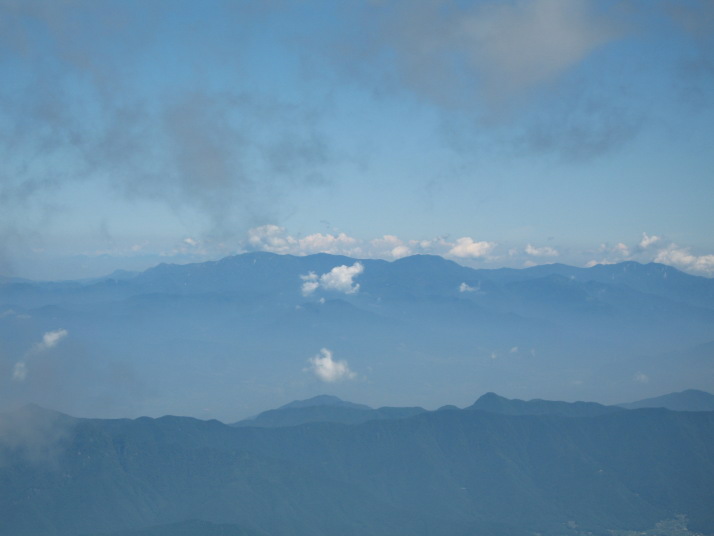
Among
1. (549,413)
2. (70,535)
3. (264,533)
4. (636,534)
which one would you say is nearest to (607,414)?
(549,413)

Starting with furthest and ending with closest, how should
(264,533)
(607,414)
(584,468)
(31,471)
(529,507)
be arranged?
(607,414) → (584,468) → (529,507) → (31,471) → (264,533)

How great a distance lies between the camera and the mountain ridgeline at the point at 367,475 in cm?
13975

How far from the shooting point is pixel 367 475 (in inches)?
6624

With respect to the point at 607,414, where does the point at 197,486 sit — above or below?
below

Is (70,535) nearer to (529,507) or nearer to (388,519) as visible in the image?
(388,519)

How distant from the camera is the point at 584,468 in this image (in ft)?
561

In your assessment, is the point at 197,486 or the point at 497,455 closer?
the point at 197,486

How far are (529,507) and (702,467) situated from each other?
1899 inches

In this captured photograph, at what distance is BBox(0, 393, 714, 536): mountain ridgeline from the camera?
13975cm

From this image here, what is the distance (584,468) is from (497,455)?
22525mm

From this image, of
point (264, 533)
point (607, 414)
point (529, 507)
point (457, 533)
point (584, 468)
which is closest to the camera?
point (264, 533)

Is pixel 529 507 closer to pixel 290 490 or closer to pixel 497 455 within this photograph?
pixel 497 455

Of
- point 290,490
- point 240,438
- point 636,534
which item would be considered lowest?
point 636,534

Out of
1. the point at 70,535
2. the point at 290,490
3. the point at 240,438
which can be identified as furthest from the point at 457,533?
the point at 70,535
